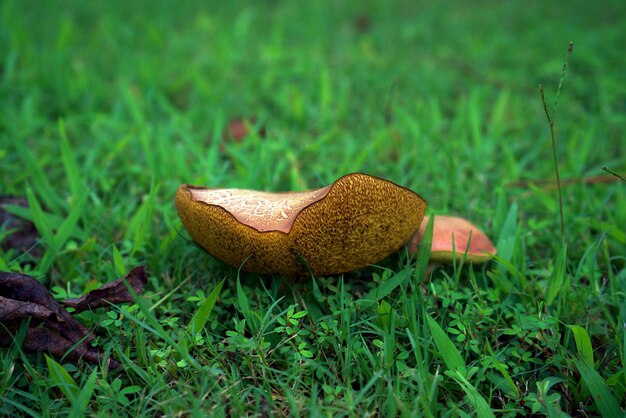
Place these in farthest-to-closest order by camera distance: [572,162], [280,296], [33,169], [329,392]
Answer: [572,162], [33,169], [280,296], [329,392]

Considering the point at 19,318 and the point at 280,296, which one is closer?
the point at 19,318

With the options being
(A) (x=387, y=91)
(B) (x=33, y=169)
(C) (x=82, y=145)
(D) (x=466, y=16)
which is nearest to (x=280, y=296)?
(B) (x=33, y=169)

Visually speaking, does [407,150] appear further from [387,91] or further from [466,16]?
[466,16]

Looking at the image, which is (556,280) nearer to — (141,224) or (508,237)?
(508,237)

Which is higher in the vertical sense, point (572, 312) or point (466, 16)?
point (466, 16)

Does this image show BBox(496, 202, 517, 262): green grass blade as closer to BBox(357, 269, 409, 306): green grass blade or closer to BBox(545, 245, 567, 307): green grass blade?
BBox(545, 245, 567, 307): green grass blade

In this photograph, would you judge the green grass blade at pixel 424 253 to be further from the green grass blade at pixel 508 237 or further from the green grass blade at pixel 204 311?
the green grass blade at pixel 204 311

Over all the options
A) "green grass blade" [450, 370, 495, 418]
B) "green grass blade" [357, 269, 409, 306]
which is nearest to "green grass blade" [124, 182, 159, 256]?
"green grass blade" [357, 269, 409, 306]
